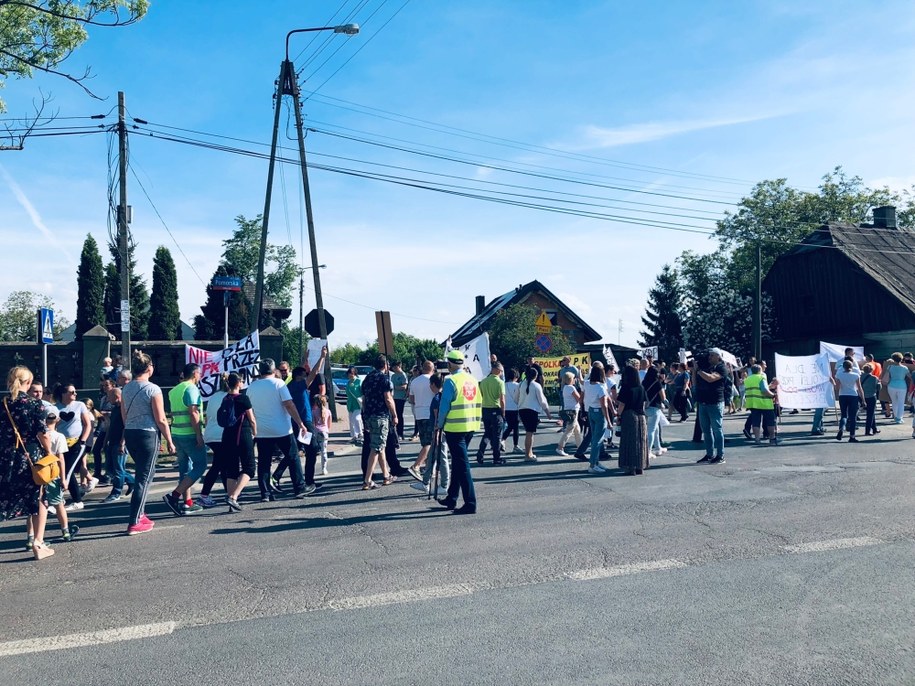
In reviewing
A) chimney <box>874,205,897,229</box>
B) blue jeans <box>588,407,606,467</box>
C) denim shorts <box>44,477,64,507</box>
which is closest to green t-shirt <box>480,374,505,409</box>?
blue jeans <box>588,407,606,467</box>

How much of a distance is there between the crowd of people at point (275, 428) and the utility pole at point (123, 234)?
4.11 metres

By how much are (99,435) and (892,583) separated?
33.0 ft

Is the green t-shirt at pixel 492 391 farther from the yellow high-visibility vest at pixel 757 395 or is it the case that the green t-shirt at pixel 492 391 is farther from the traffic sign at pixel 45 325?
the traffic sign at pixel 45 325

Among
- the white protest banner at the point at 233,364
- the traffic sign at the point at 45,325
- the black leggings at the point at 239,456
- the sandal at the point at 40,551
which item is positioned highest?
the traffic sign at the point at 45,325

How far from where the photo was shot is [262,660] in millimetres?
4555

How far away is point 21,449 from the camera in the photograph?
6.96m

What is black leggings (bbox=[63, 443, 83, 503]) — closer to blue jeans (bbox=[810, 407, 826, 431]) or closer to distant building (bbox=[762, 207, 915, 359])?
blue jeans (bbox=[810, 407, 826, 431])

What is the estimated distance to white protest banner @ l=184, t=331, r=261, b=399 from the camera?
14727 millimetres

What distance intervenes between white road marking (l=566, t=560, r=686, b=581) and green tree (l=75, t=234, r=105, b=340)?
42.7 metres

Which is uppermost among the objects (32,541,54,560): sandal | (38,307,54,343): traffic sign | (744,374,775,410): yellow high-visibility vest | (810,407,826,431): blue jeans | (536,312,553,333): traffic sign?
(536,312,553,333): traffic sign

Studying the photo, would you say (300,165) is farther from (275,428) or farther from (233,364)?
(275,428)

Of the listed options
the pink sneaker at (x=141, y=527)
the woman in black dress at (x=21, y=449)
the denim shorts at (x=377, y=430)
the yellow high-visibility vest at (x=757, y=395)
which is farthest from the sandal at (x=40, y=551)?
the yellow high-visibility vest at (x=757, y=395)

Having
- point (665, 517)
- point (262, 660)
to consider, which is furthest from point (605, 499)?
point (262, 660)

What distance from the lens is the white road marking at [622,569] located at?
6129 millimetres
